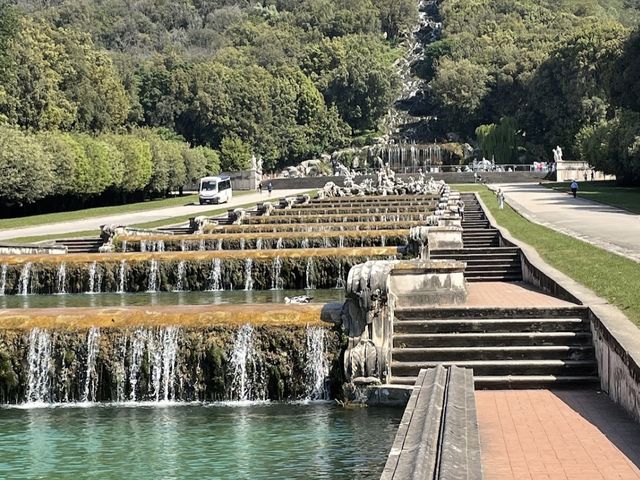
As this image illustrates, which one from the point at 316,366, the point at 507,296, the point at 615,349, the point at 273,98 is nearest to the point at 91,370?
the point at 316,366

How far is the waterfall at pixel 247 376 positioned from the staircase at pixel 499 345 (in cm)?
213

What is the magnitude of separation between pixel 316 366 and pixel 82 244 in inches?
889

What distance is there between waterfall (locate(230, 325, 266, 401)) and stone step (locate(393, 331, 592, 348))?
2.12 m

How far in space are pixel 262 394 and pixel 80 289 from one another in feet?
45.9

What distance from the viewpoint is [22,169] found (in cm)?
6066

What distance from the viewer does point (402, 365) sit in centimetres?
1509

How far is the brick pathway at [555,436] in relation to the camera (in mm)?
9795

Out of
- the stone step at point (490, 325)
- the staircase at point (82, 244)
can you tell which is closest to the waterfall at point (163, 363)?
the stone step at point (490, 325)

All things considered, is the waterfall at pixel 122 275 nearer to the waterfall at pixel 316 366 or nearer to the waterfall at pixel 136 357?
the waterfall at pixel 136 357

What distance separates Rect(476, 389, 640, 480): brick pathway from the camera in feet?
32.1

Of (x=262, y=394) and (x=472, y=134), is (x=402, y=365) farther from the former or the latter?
(x=472, y=134)

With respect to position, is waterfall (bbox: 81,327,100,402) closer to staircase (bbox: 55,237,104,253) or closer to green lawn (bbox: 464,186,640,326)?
green lawn (bbox: 464,186,640,326)

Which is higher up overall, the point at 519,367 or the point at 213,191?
the point at 213,191

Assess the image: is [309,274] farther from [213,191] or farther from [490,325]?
[213,191]
